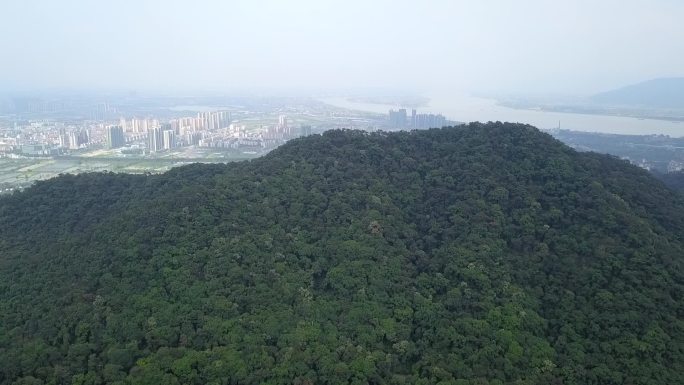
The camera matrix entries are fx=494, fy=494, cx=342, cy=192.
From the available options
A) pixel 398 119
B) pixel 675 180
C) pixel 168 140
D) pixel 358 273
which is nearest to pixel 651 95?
pixel 398 119

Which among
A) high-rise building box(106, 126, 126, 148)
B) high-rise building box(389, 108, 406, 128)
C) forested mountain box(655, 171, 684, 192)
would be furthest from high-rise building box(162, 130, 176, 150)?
forested mountain box(655, 171, 684, 192)

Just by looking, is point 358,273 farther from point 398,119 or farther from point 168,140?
point 398,119

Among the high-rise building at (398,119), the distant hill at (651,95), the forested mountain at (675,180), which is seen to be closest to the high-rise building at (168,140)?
the high-rise building at (398,119)

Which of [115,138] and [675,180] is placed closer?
[675,180]

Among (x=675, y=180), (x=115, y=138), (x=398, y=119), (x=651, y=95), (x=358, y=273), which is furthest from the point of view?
(x=651, y=95)

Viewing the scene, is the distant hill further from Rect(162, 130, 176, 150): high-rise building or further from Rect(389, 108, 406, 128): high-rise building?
Rect(162, 130, 176, 150): high-rise building

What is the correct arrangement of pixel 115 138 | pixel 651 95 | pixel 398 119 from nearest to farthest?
pixel 115 138, pixel 398 119, pixel 651 95

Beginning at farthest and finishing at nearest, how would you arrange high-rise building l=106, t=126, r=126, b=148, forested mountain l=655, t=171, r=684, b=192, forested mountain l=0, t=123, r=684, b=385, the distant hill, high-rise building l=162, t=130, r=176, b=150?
the distant hill → high-rise building l=106, t=126, r=126, b=148 → high-rise building l=162, t=130, r=176, b=150 → forested mountain l=655, t=171, r=684, b=192 → forested mountain l=0, t=123, r=684, b=385

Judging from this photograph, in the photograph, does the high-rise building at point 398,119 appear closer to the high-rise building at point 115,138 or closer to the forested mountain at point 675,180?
the high-rise building at point 115,138
